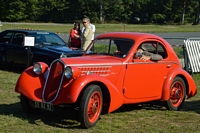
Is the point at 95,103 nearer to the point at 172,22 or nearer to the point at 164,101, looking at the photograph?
the point at 164,101

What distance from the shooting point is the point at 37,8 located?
67.4 metres

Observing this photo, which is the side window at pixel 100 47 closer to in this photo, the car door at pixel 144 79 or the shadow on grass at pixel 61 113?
the car door at pixel 144 79

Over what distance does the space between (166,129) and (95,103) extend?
1303 mm

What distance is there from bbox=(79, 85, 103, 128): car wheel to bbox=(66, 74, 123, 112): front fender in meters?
0.14

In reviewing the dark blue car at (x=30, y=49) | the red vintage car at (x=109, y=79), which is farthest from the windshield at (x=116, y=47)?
the dark blue car at (x=30, y=49)

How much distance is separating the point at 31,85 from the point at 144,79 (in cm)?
221

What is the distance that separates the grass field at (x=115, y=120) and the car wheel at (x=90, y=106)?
14 centimetres

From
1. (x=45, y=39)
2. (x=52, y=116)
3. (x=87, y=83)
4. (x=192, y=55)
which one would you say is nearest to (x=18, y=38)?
(x=45, y=39)

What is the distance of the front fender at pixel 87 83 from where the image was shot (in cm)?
657

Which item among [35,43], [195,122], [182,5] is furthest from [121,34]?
[182,5]

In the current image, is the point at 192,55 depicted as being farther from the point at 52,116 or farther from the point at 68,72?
the point at 68,72

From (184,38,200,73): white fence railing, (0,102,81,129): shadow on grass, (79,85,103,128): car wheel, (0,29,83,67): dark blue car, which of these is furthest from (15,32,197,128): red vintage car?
(184,38,200,73): white fence railing

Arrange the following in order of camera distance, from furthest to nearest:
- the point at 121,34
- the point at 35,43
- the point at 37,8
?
the point at 37,8 → the point at 35,43 → the point at 121,34

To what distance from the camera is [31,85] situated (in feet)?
24.2
